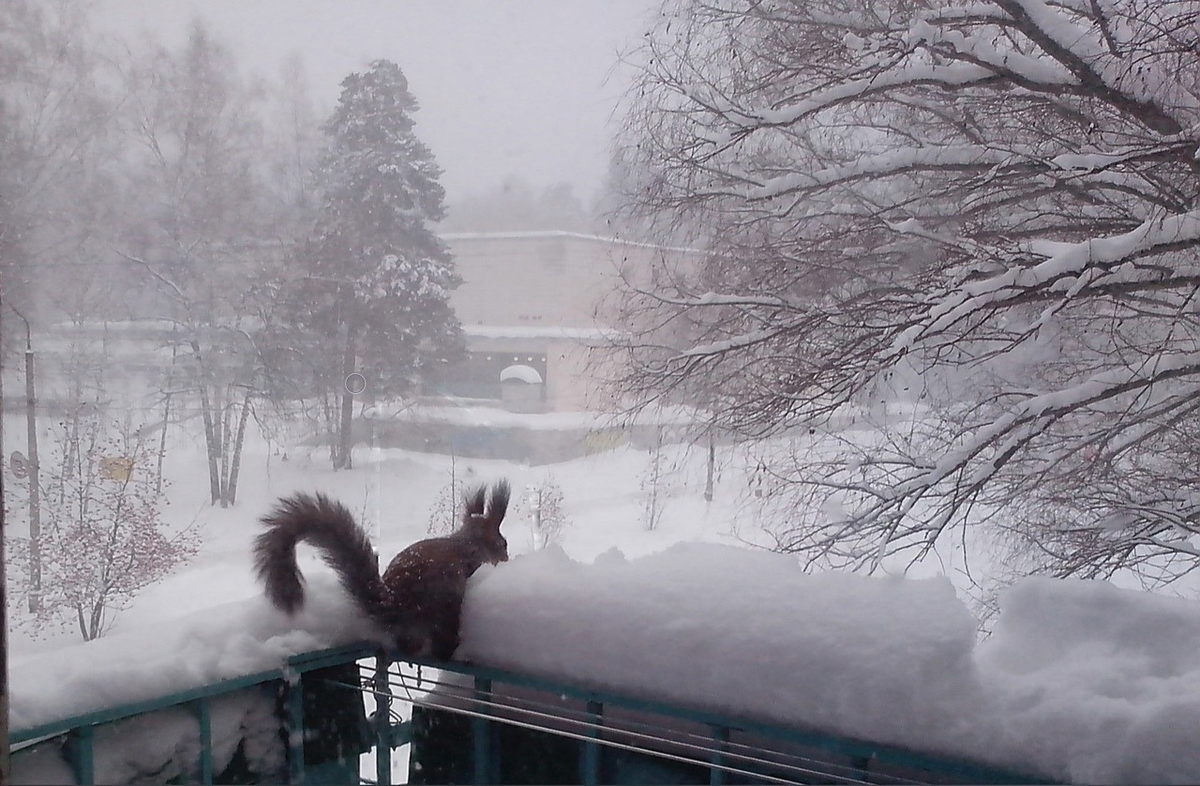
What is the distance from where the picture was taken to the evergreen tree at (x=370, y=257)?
2.79 meters

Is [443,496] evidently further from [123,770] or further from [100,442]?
[123,770]

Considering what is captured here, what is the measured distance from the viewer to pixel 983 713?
2.58 ft

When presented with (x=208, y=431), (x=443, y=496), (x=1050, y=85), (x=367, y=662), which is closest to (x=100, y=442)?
(x=208, y=431)

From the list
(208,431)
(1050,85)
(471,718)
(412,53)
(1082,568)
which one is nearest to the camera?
(471,718)

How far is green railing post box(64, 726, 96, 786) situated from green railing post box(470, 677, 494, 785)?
1.38 feet

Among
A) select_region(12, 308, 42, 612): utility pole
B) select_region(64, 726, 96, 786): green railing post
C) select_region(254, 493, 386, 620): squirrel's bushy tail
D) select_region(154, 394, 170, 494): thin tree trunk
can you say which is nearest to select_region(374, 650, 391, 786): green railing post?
select_region(254, 493, 386, 620): squirrel's bushy tail


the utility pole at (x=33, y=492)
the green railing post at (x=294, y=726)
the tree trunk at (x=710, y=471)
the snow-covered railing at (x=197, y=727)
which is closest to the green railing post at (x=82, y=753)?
the snow-covered railing at (x=197, y=727)

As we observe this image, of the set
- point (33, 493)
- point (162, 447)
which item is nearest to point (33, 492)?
point (33, 493)

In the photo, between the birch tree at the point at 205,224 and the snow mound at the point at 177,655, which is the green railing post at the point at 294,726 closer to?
the snow mound at the point at 177,655

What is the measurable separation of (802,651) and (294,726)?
64 cm

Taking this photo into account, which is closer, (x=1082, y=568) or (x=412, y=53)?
(x=1082, y=568)

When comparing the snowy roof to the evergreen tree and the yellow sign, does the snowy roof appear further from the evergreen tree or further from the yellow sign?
the yellow sign

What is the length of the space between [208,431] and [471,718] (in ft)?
6.98

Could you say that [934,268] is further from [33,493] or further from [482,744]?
[33,493]
